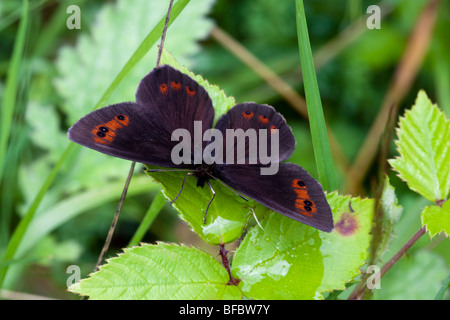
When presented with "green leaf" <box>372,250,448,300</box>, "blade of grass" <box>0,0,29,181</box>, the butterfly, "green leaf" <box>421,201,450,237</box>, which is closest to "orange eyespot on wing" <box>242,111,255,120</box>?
the butterfly

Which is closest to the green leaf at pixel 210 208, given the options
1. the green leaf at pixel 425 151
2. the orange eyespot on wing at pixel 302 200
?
the orange eyespot on wing at pixel 302 200

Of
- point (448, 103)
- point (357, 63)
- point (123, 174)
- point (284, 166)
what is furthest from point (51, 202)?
point (448, 103)

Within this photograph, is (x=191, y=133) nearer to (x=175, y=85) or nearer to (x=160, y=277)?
(x=175, y=85)

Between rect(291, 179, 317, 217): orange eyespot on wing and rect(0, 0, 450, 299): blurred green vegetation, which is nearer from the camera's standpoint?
rect(291, 179, 317, 217): orange eyespot on wing

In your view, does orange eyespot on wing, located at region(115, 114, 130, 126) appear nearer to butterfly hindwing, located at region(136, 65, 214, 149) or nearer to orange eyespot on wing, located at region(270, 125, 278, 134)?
butterfly hindwing, located at region(136, 65, 214, 149)

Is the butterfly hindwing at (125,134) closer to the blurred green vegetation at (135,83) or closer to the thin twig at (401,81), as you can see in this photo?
the blurred green vegetation at (135,83)

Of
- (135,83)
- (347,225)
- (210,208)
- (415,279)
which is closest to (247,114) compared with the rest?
(210,208)
